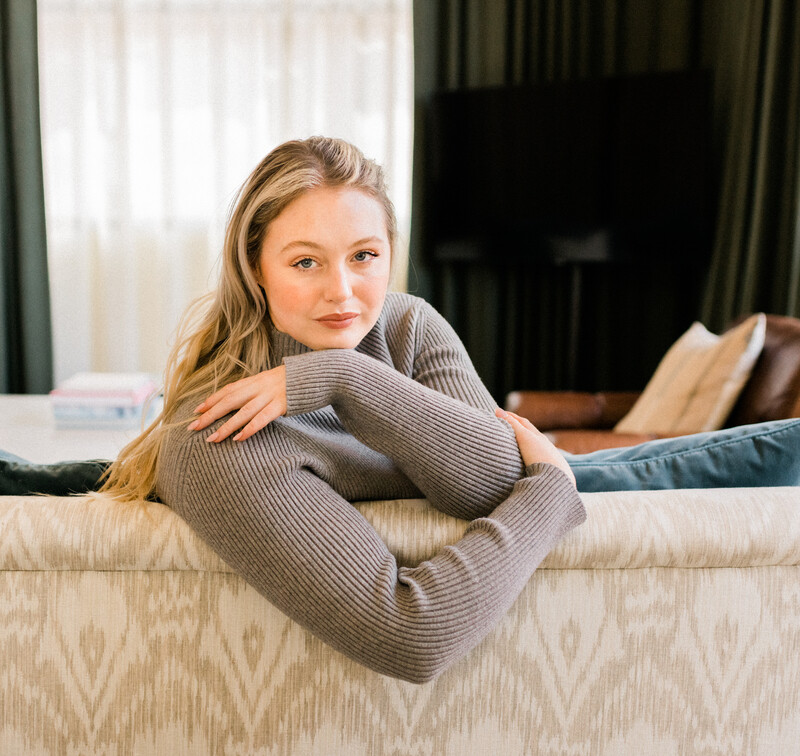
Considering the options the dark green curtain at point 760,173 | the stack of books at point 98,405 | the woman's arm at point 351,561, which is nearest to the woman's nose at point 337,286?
the woman's arm at point 351,561

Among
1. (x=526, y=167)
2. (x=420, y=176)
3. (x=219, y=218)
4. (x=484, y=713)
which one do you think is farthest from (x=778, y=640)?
(x=219, y=218)

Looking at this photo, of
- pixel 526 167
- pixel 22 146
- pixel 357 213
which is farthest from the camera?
pixel 22 146

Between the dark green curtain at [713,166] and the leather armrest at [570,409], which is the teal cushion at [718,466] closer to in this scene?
the leather armrest at [570,409]

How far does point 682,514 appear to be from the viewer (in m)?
0.88

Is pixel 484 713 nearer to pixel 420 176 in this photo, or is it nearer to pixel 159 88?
pixel 420 176

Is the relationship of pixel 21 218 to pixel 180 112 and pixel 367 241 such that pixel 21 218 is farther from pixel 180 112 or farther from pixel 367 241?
pixel 367 241

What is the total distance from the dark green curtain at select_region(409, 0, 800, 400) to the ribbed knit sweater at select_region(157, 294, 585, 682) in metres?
2.22

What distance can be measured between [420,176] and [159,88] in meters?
1.35

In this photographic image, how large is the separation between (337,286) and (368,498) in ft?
0.90

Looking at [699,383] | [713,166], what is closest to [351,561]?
[699,383]

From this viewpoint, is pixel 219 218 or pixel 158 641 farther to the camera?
pixel 219 218

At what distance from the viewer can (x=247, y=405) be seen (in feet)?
2.84

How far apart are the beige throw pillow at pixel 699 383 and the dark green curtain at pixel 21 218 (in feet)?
9.26

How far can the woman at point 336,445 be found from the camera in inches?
31.0
